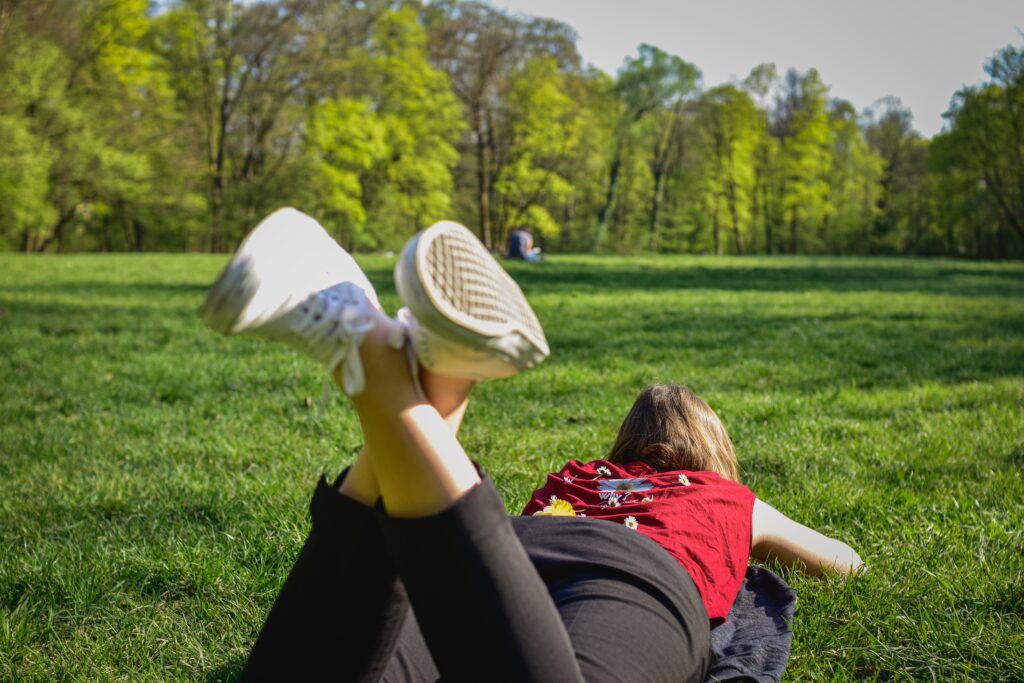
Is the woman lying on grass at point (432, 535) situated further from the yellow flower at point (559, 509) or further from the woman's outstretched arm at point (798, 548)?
the woman's outstretched arm at point (798, 548)

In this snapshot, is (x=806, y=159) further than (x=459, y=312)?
Yes

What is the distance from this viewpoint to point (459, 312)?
1.33 m

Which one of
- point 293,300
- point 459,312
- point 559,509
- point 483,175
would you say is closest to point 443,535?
point 459,312

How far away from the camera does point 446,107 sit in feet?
113

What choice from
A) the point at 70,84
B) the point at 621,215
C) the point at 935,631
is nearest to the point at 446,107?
the point at 70,84

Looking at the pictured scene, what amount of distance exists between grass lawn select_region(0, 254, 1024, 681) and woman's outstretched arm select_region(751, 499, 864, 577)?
0.24 feet

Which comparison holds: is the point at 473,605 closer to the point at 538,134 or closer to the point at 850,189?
the point at 538,134

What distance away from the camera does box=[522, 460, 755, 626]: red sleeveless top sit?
6.72 ft

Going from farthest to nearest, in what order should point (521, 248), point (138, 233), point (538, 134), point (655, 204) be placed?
point (655, 204) → point (138, 233) → point (538, 134) → point (521, 248)

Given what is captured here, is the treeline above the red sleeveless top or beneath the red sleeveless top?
above

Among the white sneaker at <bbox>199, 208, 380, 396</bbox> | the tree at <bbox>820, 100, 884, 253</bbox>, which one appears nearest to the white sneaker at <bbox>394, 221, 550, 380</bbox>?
the white sneaker at <bbox>199, 208, 380, 396</bbox>

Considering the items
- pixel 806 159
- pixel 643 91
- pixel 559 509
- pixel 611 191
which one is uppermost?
pixel 643 91

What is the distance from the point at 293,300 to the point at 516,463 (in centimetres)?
286

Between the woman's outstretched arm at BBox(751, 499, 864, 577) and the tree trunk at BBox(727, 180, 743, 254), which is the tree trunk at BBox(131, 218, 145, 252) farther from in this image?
the woman's outstretched arm at BBox(751, 499, 864, 577)
